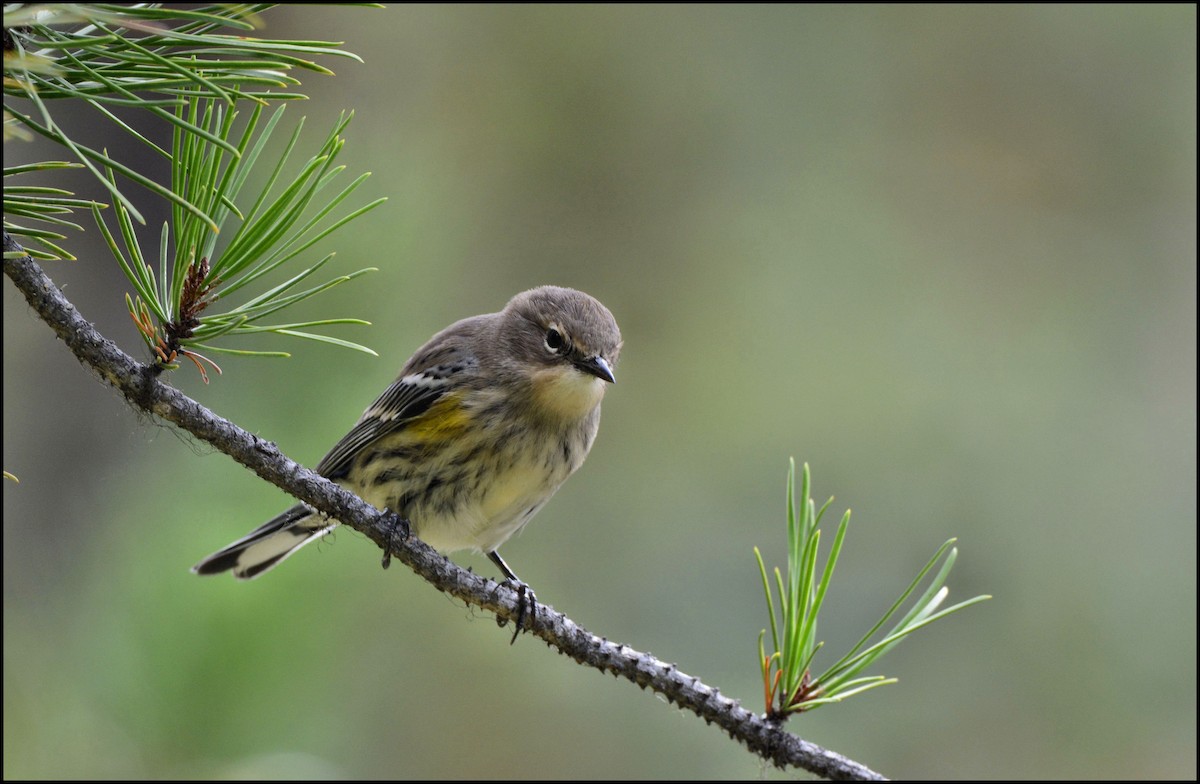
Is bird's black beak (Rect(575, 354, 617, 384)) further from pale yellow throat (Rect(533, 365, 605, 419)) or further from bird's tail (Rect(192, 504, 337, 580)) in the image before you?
bird's tail (Rect(192, 504, 337, 580))

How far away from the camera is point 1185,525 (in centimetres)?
541

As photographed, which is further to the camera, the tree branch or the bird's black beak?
the bird's black beak

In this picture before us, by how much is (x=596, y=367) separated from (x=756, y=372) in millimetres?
3163

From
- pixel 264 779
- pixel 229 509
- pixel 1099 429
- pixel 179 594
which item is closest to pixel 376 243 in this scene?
pixel 229 509

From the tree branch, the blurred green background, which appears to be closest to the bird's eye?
the blurred green background

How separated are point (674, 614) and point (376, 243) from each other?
2411mm

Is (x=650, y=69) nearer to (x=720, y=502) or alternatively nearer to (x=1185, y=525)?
(x=720, y=502)

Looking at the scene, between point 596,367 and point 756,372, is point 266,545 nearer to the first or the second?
point 596,367

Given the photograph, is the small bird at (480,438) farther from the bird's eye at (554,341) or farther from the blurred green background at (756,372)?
the blurred green background at (756,372)

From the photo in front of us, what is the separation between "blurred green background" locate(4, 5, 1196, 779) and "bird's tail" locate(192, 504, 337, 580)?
0.97 feet

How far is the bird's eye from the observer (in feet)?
10.2

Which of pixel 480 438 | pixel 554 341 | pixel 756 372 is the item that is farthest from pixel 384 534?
pixel 756 372

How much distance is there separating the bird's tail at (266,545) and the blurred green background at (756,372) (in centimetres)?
30

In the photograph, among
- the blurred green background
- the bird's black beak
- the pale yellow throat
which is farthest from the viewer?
the blurred green background
